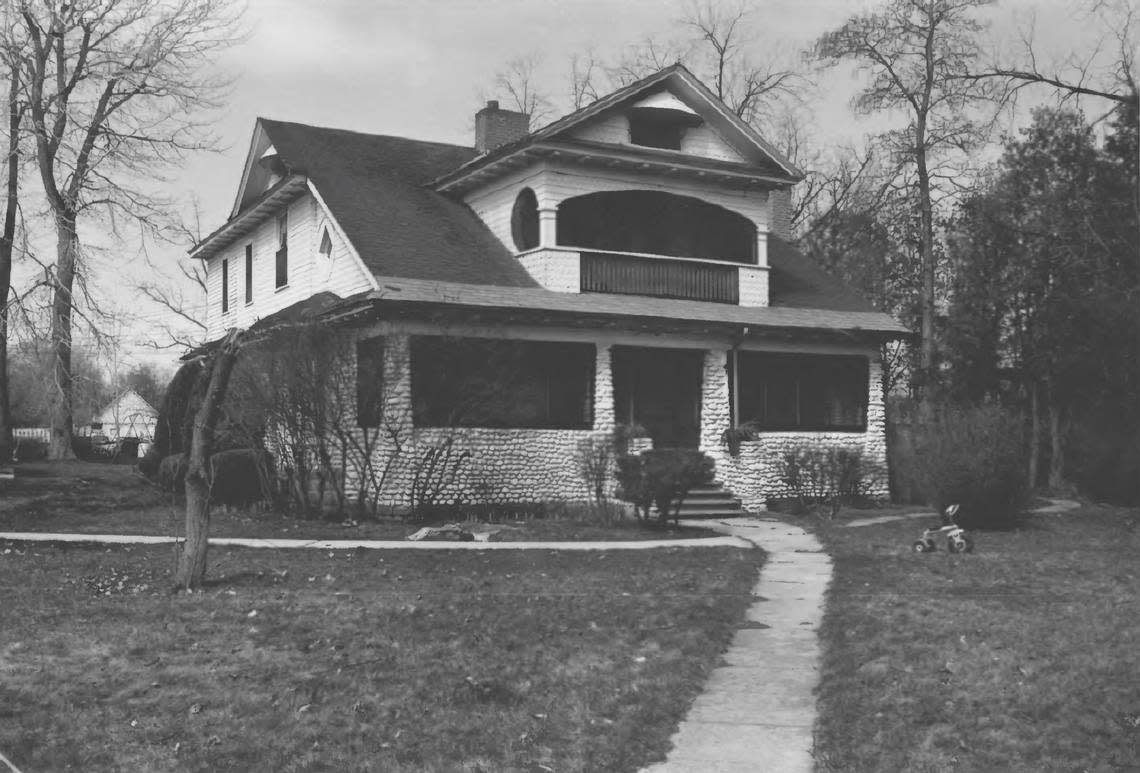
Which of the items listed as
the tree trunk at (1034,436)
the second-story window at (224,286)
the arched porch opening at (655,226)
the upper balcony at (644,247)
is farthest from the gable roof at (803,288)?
the second-story window at (224,286)

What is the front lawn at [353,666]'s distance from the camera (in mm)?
7266

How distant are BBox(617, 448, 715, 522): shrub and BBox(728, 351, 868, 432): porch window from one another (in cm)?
579

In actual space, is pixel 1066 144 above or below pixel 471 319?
above

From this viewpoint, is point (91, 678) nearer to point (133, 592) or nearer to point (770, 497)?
point (133, 592)

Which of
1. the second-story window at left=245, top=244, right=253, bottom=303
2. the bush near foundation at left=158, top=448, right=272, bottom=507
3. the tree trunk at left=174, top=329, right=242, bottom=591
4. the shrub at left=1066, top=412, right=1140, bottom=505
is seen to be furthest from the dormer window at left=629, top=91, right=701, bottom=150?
the tree trunk at left=174, top=329, right=242, bottom=591

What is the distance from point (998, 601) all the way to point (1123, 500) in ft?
55.5

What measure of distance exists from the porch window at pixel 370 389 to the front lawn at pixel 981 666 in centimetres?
765

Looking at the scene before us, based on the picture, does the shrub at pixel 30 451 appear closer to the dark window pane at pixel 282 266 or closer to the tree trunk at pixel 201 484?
the dark window pane at pixel 282 266

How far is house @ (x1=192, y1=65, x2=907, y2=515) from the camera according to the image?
69.0 ft

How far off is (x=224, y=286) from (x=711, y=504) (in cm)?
1340

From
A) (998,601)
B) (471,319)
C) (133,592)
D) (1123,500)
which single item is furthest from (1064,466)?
(133,592)

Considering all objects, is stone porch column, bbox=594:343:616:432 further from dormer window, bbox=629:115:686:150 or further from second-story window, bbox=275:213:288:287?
second-story window, bbox=275:213:288:287

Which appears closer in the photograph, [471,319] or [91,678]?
[91,678]

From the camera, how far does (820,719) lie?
788cm
